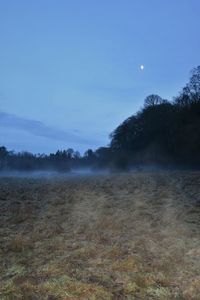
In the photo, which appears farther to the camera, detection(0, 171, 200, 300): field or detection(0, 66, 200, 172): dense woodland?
detection(0, 66, 200, 172): dense woodland

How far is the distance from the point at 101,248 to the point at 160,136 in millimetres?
Answer: 65843

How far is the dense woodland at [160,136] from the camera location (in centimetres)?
6341

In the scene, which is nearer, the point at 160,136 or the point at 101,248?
the point at 101,248

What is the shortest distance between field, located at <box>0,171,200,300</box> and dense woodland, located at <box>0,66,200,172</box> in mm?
44308

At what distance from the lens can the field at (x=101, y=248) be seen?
837 centimetres

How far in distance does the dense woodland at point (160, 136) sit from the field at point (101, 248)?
145ft

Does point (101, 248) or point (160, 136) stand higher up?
point (160, 136)

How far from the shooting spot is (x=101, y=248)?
35.7 ft

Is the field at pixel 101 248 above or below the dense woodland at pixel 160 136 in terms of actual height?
below

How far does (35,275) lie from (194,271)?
3.26 m

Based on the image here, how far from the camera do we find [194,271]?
927 cm

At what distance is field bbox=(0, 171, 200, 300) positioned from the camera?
8.37 m

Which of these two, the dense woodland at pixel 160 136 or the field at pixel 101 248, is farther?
the dense woodland at pixel 160 136

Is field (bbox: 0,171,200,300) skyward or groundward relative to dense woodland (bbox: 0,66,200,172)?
groundward
